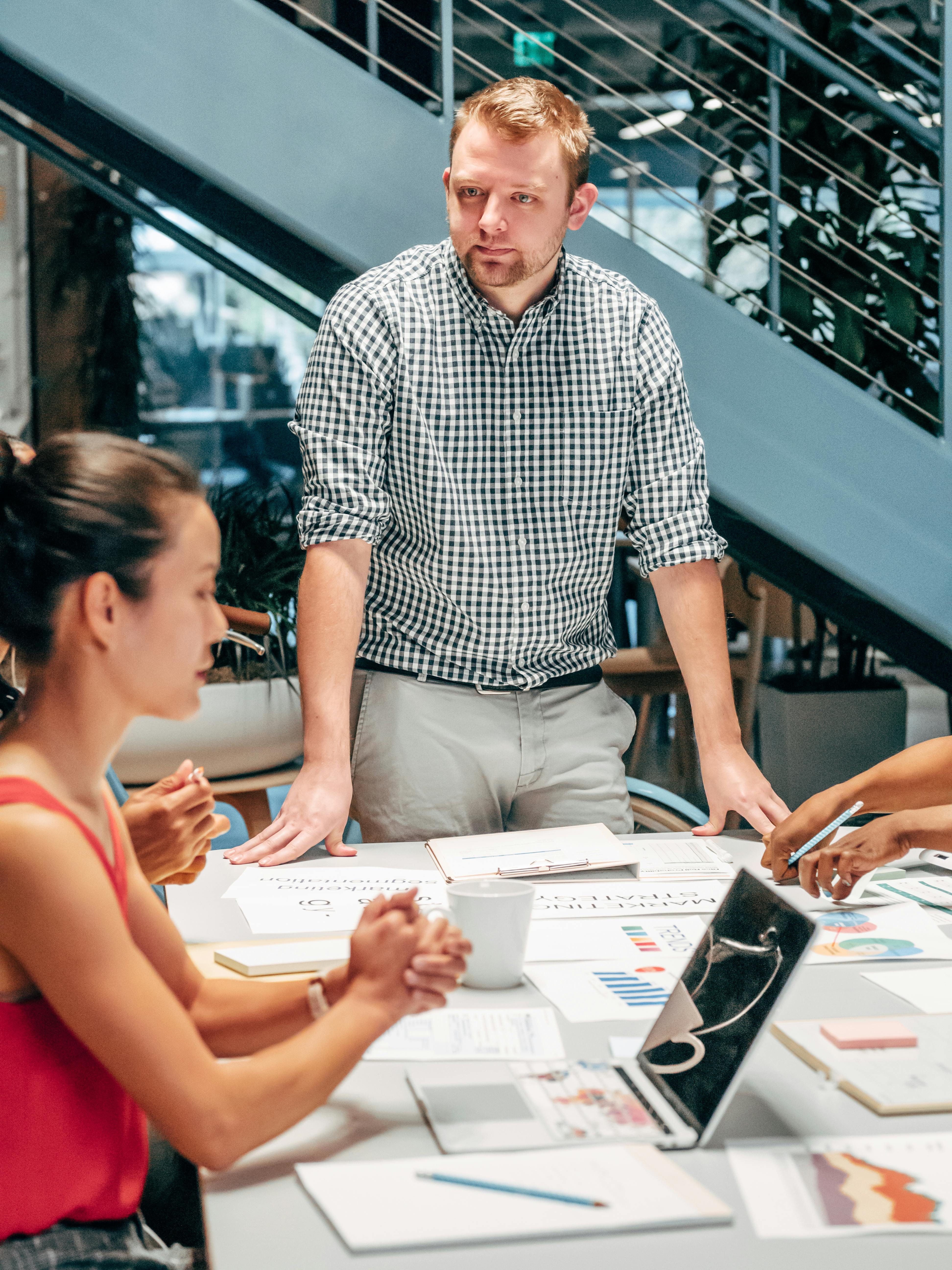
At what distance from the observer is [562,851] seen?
155cm

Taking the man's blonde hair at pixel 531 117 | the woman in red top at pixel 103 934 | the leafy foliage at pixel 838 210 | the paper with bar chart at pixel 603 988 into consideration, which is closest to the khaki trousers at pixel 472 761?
→ the paper with bar chart at pixel 603 988

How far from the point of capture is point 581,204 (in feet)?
6.36

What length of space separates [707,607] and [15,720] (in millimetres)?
1236

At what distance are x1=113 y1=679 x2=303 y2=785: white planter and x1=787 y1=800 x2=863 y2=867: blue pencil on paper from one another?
1512mm

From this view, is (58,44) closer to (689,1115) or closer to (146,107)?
(146,107)

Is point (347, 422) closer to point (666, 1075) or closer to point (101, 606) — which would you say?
point (101, 606)

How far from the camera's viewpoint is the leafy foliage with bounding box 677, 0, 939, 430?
3361 millimetres

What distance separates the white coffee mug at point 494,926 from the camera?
43.4 inches

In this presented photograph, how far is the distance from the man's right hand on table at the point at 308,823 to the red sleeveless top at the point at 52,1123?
0.67 meters

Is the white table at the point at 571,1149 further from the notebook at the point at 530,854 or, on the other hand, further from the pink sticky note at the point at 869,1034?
the notebook at the point at 530,854

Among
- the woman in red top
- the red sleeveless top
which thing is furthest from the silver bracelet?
the red sleeveless top

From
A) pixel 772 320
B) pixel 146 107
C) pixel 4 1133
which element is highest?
pixel 146 107

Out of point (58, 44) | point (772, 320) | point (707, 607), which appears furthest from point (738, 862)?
point (58, 44)

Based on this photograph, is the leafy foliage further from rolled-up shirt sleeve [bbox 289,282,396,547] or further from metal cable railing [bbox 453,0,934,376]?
rolled-up shirt sleeve [bbox 289,282,396,547]
